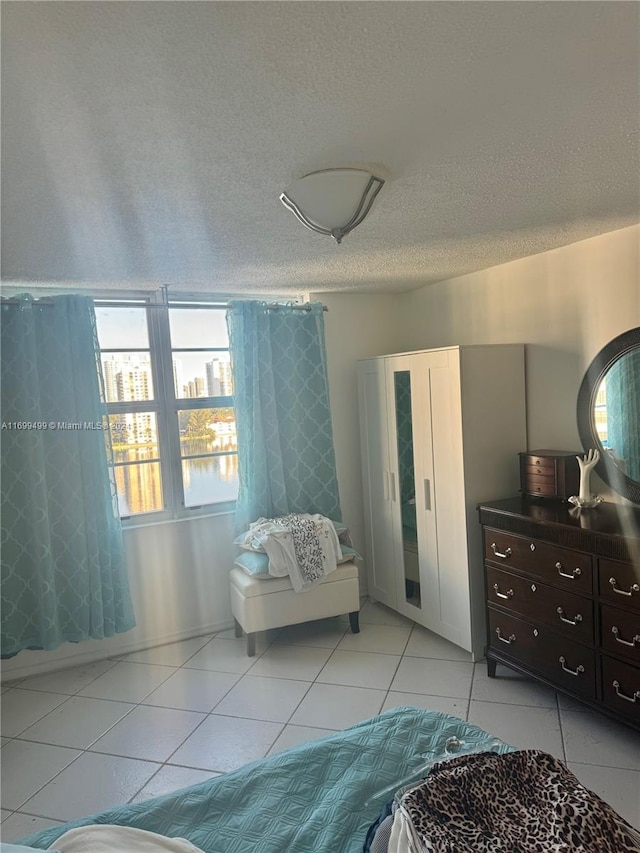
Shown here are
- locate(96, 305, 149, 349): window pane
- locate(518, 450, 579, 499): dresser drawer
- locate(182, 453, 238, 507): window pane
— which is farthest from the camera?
locate(182, 453, 238, 507): window pane

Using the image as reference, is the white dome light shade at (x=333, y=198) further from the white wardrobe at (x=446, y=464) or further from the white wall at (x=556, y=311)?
the white wall at (x=556, y=311)

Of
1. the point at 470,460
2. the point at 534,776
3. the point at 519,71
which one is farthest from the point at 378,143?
the point at 470,460

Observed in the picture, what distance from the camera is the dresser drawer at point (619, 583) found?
2.31 metres

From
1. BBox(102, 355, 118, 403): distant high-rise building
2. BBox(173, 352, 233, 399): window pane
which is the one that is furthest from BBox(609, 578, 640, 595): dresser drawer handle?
BBox(102, 355, 118, 403): distant high-rise building

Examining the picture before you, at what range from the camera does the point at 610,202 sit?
2307 millimetres

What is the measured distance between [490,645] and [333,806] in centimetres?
178

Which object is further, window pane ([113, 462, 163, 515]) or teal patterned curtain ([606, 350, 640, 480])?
window pane ([113, 462, 163, 515])

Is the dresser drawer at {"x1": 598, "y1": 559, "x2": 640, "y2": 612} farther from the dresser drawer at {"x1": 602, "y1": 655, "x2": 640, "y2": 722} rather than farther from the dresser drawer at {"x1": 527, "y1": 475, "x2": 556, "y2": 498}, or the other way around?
the dresser drawer at {"x1": 527, "y1": 475, "x2": 556, "y2": 498}

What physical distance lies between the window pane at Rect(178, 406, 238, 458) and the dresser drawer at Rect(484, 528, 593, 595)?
187 centimetres

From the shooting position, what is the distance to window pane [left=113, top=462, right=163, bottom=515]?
12.4 ft

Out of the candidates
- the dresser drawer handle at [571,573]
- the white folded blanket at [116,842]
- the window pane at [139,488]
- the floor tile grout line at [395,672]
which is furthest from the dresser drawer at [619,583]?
the window pane at [139,488]

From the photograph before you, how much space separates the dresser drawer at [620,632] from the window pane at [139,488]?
274 cm

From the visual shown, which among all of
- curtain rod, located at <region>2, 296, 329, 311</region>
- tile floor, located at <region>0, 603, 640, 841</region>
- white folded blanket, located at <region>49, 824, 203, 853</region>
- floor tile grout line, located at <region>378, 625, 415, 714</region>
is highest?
curtain rod, located at <region>2, 296, 329, 311</region>

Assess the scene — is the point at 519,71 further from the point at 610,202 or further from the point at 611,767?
the point at 611,767
